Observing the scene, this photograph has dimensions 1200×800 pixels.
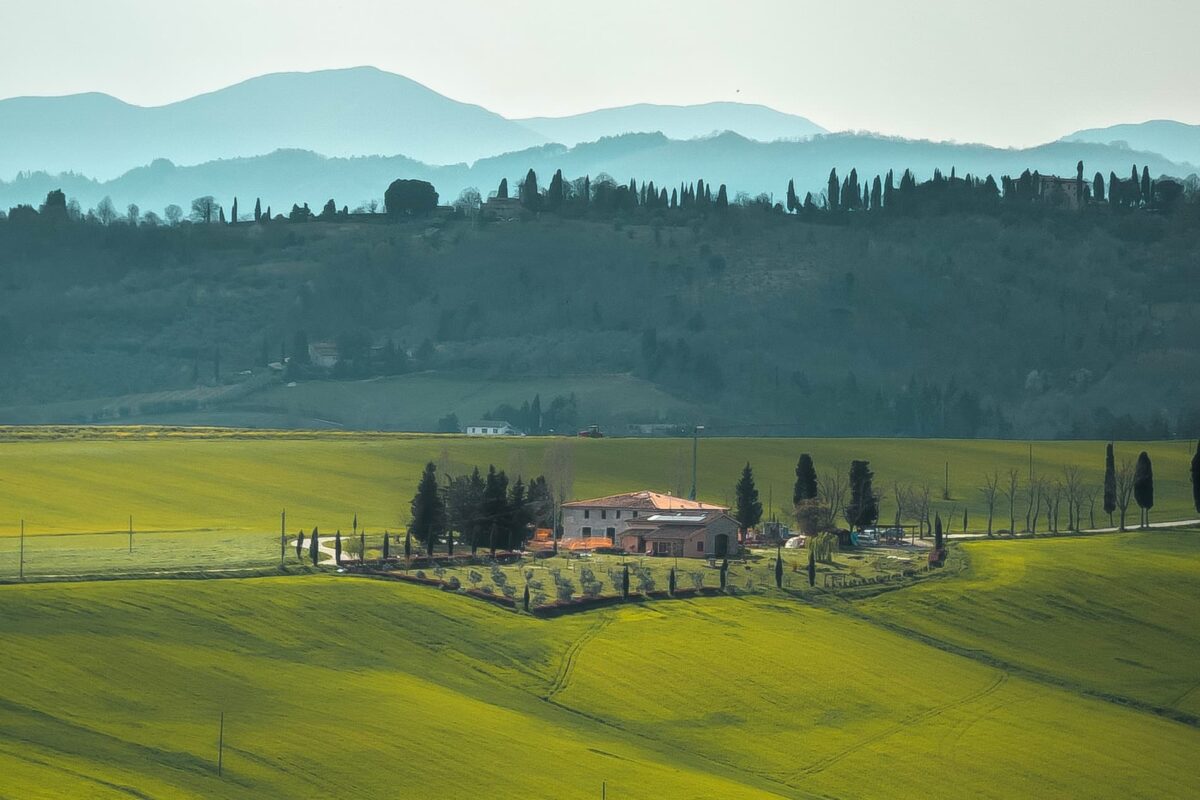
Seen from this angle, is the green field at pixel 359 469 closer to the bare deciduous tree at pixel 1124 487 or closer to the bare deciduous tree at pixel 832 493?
the bare deciduous tree at pixel 1124 487

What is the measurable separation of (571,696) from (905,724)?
14216 mm

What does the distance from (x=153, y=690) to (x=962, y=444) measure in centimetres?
11793

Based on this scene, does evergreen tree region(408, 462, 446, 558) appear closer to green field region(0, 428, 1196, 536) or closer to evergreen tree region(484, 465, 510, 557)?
evergreen tree region(484, 465, 510, 557)

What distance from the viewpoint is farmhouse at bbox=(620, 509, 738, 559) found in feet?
376

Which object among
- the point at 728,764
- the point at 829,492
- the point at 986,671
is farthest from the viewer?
the point at 829,492

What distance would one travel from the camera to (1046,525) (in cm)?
14138

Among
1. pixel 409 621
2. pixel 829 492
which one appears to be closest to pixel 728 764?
pixel 409 621

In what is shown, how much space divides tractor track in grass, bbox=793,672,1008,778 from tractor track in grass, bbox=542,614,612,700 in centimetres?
1042

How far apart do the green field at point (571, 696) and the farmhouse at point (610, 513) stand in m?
20.9

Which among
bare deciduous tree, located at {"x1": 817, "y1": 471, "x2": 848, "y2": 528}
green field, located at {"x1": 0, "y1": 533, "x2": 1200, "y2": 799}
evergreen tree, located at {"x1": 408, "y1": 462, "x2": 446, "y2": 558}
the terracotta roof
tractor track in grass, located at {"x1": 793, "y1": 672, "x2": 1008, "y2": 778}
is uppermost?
evergreen tree, located at {"x1": 408, "y1": 462, "x2": 446, "y2": 558}

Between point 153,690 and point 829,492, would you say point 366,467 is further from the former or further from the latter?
point 153,690

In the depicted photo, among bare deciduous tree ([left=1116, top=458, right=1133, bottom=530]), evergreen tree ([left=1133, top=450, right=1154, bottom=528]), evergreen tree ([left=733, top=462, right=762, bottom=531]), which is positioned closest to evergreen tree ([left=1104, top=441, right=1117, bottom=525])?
bare deciduous tree ([left=1116, top=458, right=1133, bottom=530])

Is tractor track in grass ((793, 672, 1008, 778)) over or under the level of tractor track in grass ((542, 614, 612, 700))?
under

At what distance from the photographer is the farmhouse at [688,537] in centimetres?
11456
